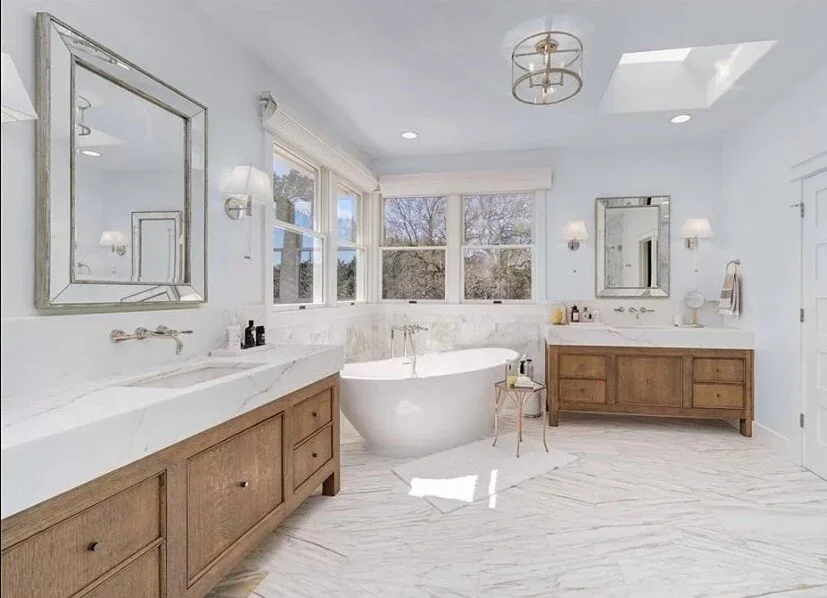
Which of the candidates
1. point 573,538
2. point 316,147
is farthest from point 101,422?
point 316,147

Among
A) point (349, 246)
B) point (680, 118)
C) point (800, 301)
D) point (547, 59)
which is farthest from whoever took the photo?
point (349, 246)

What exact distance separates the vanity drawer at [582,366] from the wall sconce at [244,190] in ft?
9.20

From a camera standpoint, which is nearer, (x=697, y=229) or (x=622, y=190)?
(x=697, y=229)

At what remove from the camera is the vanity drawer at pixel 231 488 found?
164 cm

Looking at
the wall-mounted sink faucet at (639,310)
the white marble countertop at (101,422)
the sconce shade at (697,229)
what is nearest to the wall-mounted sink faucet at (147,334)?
the white marble countertop at (101,422)

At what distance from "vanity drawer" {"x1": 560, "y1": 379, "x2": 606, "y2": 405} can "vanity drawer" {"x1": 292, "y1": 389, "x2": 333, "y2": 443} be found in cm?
232

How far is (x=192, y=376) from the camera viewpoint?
211 cm

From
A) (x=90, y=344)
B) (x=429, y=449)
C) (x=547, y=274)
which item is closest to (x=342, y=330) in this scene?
(x=429, y=449)

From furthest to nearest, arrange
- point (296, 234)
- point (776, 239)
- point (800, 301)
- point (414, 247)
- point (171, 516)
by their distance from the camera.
→ point (414, 247), point (296, 234), point (776, 239), point (800, 301), point (171, 516)

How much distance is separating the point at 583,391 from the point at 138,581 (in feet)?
11.7

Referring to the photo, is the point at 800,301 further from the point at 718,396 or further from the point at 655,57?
the point at 655,57

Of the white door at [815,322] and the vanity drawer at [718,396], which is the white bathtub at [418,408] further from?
the white door at [815,322]

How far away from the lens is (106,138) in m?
1.90

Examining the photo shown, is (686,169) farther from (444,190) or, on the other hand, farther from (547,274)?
(444,190)
